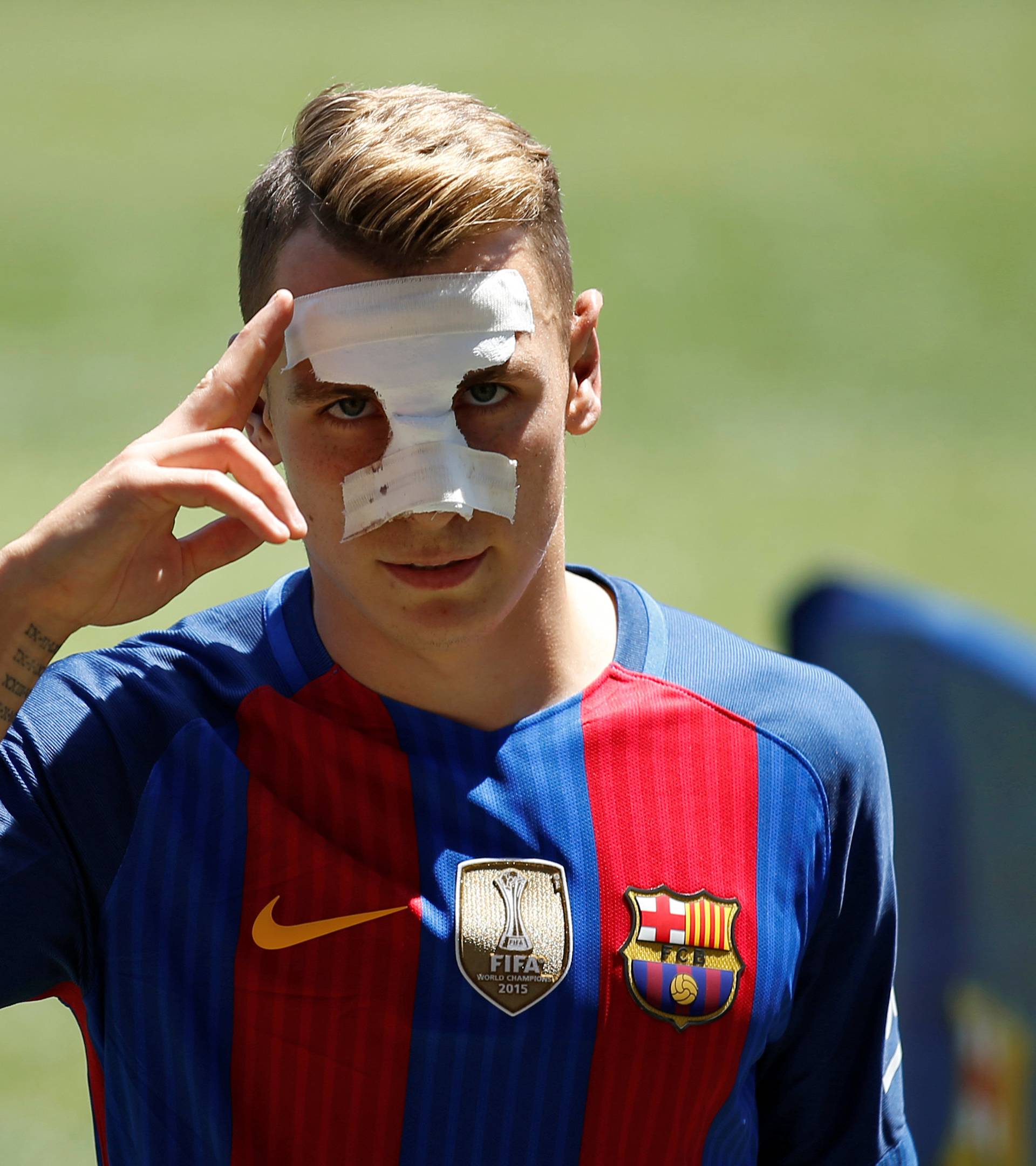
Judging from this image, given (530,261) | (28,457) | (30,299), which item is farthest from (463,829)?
(30,299)

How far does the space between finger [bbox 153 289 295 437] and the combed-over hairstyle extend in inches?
6.6

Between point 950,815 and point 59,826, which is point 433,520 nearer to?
point 59,826

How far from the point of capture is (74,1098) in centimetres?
544

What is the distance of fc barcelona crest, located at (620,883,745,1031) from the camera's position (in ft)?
6.78

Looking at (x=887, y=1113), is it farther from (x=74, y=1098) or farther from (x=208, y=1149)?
(x=74, y=1098)

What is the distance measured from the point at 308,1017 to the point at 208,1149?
0.78 feet

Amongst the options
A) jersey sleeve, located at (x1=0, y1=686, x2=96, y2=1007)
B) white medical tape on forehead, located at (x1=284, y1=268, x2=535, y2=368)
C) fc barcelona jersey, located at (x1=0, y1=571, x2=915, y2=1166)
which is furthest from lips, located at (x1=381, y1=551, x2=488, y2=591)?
jersey sleeve, located at (x1=0, y1=686, x2=96, y2=1007)

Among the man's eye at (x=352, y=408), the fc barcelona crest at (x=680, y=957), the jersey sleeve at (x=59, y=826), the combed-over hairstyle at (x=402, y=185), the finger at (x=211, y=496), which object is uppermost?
the combed-over hairstyle at (x=402, y=185)

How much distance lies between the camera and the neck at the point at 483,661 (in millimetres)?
2188

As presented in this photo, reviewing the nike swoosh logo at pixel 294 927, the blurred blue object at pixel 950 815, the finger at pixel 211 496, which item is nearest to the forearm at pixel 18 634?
the finger at pixel 211 496

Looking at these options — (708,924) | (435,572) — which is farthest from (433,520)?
(708,924)

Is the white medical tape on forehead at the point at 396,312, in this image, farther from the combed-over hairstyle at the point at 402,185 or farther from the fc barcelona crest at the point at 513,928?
the fc barcelona crest at the point at 513,928

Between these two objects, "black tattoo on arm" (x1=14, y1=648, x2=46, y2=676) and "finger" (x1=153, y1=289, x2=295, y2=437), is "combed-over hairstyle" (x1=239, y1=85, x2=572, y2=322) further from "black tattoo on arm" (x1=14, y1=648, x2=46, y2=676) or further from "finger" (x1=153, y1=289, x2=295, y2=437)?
"black tattoo on arm" (x1=14, y1=648, x2=46, y2=676)

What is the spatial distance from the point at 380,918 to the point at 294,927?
120 mm
